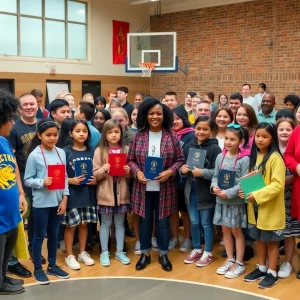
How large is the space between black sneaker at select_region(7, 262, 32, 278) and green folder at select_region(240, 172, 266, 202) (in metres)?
2.17

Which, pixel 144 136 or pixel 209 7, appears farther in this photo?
pixel 209 7

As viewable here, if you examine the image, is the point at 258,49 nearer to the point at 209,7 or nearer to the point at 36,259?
the point at 209,7

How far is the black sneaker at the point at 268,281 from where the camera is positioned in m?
3.81

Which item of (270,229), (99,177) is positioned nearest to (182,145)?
(99,177)

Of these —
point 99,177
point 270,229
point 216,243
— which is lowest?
point 216,243

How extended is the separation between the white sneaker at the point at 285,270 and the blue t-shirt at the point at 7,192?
2460mm

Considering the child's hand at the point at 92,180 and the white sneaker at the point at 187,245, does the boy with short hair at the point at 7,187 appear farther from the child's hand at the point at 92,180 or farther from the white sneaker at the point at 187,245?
the white sneaker at the point at 187,245

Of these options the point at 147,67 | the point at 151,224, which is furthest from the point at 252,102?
the point at 151,224

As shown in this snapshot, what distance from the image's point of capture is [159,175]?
4.11 m

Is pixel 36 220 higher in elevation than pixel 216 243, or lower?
higher

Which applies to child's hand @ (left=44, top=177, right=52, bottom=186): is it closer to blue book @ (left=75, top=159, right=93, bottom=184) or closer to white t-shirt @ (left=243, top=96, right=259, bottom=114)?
blue book @ (left=75, top=159, right=93, bottom=184)

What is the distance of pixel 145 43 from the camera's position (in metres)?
12.8

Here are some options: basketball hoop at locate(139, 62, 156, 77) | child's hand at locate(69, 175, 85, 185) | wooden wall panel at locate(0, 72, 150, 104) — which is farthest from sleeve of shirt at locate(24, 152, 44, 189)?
basketball hoop at locate(139, 62, 156, 77)

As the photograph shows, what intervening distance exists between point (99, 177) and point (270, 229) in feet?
5.63
